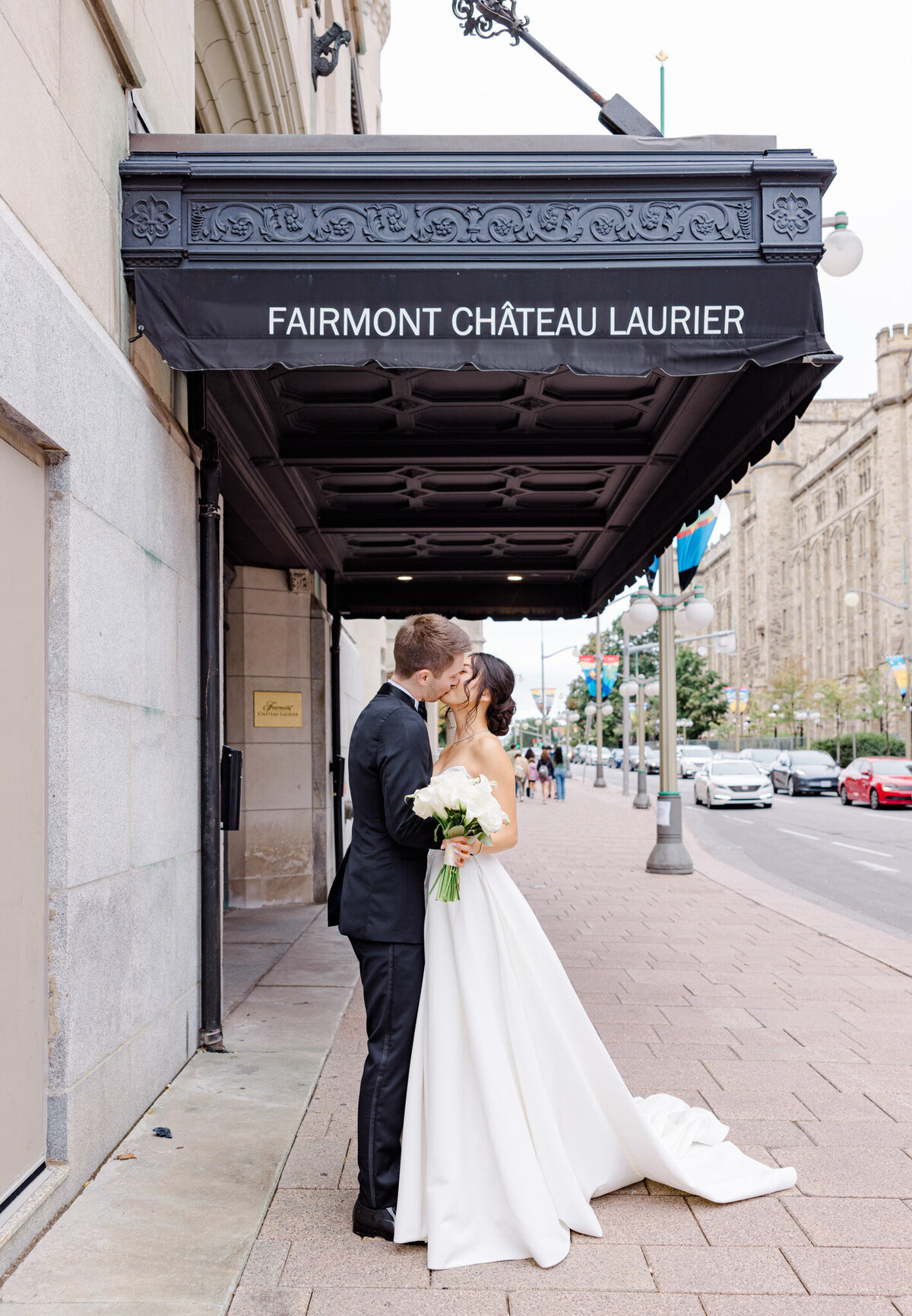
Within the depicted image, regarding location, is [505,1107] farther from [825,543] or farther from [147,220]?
[825,543]

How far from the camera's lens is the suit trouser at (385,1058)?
3.74 m

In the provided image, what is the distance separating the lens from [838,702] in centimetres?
5953

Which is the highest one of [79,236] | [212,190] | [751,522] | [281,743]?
[751,522]

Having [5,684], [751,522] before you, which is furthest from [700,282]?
[751,522]

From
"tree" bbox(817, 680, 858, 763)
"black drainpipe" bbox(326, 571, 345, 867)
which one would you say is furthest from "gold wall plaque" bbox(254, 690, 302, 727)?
"tree" bbox(817, 680, 858, 763)

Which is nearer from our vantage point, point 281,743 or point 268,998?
point 268,998

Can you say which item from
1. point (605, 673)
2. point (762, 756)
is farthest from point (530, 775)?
point (762, 756)

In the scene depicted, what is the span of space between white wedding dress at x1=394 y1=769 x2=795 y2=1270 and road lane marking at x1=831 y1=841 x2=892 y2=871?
51.0 ft

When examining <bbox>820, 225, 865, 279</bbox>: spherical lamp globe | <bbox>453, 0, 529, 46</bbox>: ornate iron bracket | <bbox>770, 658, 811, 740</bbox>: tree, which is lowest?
<bbox>770, 658, 811, 740</bbox>: tree

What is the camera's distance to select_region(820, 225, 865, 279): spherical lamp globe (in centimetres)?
760

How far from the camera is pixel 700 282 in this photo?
5008 millimetres

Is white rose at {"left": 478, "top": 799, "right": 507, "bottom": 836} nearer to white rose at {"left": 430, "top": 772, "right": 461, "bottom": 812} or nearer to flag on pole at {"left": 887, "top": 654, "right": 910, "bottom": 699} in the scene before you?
white rose at {"left": 430, "top": 772, "right": 461, "bottom": 812}

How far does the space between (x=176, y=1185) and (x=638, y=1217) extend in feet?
5.49

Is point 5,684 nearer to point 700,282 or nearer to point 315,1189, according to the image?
point 315,1189
